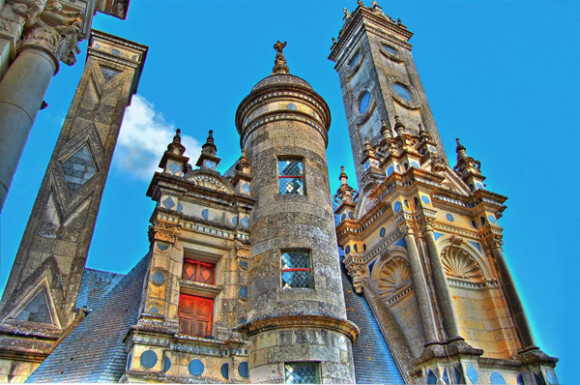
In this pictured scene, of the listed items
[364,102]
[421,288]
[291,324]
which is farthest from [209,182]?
[364,102]

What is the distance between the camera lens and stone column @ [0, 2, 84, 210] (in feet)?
18.7

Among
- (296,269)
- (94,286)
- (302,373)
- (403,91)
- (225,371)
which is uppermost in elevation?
(403,91)

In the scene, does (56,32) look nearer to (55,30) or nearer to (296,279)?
(55,30)

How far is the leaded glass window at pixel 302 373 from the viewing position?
32.8 ft

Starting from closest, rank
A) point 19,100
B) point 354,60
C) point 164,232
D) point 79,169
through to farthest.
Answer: point 19,100, point 164,232, point 79,169, point 354,60

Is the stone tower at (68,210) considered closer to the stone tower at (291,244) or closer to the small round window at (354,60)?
the stone tower at (291,244)

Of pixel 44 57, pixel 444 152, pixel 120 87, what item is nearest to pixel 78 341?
pixel 44 57

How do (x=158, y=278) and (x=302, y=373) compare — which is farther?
(x=158, y=278)

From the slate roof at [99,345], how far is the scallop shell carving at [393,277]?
8201 mm

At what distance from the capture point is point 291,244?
39.2 ft

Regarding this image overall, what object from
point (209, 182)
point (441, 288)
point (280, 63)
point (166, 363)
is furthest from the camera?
point (280, 63)

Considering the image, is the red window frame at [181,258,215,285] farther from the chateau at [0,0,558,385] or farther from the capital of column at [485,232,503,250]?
the capital of column at [485,232,503,250]

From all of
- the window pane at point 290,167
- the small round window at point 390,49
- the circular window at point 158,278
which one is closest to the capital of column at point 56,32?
the circular window at point 158,278

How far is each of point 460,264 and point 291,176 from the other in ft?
22.7
